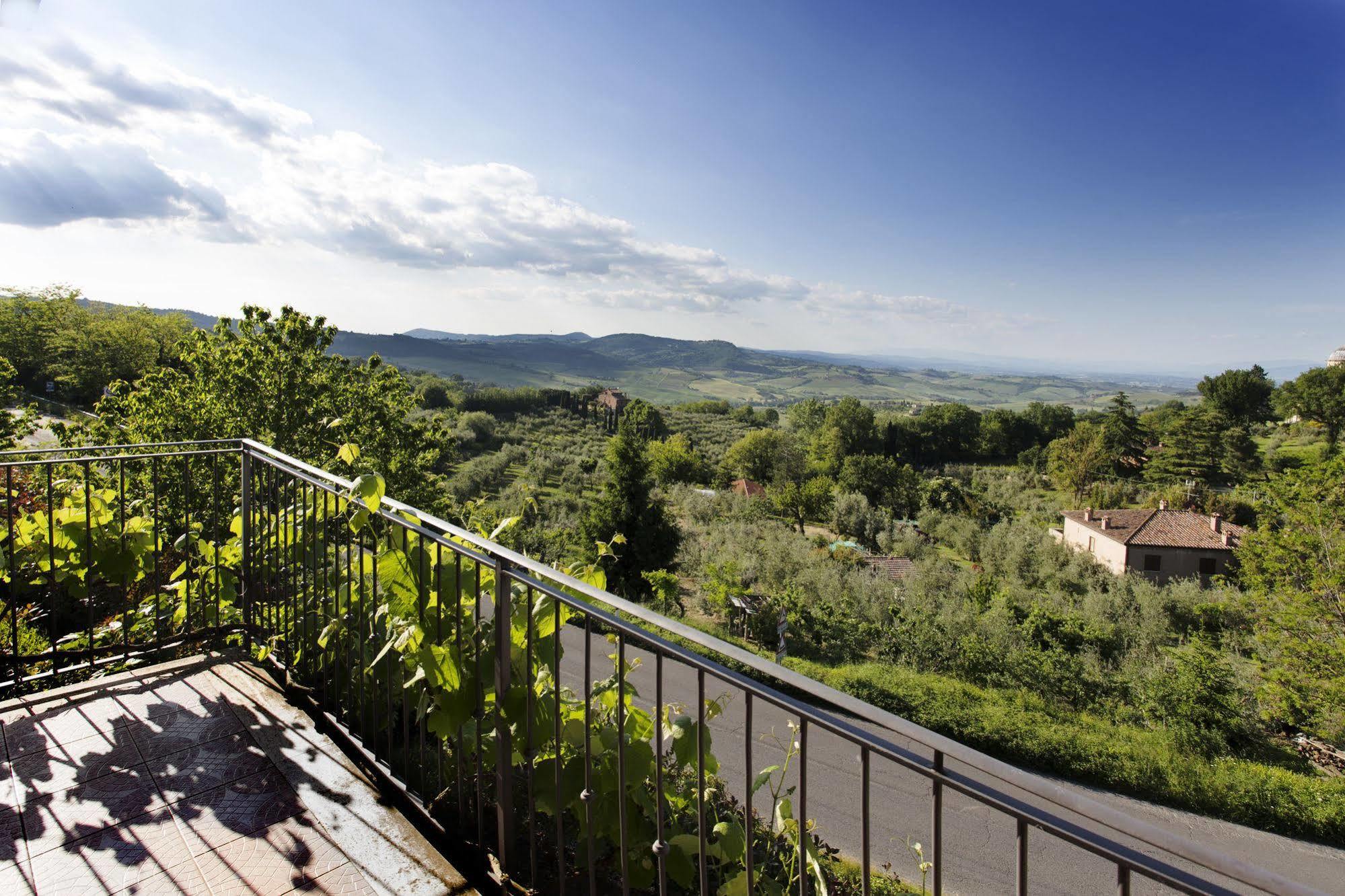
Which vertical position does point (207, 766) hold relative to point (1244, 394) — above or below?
below

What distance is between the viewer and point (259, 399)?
40.1 ft

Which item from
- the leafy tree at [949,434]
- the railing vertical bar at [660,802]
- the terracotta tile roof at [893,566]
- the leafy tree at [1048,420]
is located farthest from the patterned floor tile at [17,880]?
the leafy tree at [1048,420]

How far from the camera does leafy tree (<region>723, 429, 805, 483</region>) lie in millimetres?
56125

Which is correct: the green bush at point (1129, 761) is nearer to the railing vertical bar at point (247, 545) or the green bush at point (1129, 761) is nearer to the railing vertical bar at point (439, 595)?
the railing vertical bar at point (247, 545)

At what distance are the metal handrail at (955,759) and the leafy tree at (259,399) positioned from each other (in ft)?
37.1

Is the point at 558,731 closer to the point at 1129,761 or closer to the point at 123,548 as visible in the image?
the point at 123,548

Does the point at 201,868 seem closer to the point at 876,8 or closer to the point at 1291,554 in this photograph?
the point at 876,8

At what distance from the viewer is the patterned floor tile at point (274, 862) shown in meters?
1.82

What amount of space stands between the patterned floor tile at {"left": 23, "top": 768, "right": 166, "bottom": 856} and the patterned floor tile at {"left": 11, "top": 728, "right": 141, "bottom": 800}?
4 cm

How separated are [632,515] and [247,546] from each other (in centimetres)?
1904

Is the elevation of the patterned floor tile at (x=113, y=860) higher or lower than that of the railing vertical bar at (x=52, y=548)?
lower

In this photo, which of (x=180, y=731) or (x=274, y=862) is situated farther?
(x=180, y=731)

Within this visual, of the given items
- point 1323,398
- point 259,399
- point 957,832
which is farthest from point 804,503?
point 1323,398

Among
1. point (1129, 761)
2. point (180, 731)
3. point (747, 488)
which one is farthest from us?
point (747, 488)
